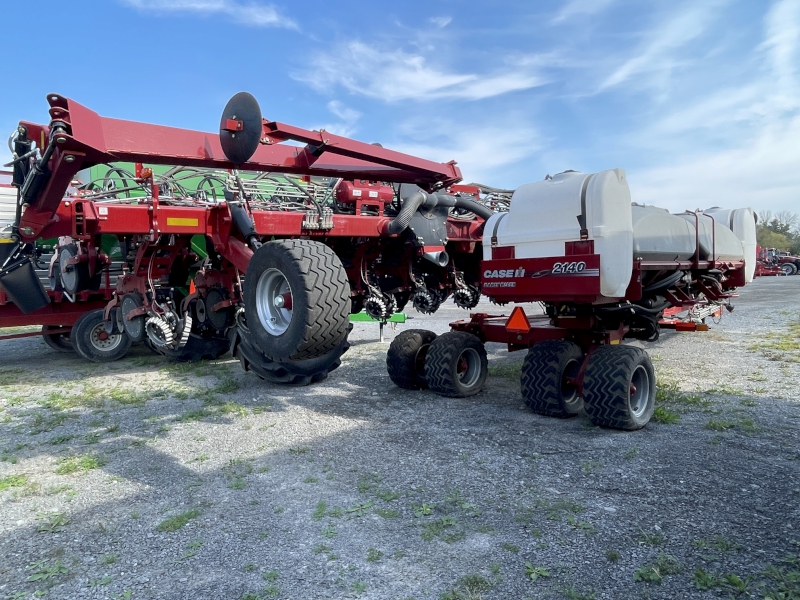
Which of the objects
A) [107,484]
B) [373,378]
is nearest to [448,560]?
[107,484]

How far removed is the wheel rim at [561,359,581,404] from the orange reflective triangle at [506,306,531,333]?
0.51m

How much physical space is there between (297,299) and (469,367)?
295 centimetres


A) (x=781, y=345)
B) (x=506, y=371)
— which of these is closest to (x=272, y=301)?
(x=506, y=371)

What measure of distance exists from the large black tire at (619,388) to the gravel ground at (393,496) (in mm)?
132

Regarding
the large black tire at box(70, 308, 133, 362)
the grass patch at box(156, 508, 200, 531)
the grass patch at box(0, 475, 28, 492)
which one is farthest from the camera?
the large black tire at box(70, 308, 133, 362)

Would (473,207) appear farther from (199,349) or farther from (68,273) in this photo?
(68,273)

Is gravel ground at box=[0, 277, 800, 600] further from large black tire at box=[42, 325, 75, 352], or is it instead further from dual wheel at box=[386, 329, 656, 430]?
large black tire at box=[42, 325, 75, 352]

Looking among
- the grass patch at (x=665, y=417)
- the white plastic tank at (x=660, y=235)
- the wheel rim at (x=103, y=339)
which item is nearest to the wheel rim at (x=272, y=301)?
the white plastic tank at (x=660, y=235)

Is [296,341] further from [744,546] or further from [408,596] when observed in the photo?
[744,546]

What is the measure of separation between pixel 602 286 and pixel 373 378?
10.00ft

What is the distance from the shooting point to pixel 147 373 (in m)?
7.36

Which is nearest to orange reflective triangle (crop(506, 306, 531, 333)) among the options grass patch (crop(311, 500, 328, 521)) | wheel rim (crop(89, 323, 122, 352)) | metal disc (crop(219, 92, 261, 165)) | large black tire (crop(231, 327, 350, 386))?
large black tire (crop(231, 327, 350, 386))

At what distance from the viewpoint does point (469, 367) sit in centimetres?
588

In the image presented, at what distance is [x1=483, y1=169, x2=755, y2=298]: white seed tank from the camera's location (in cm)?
440
